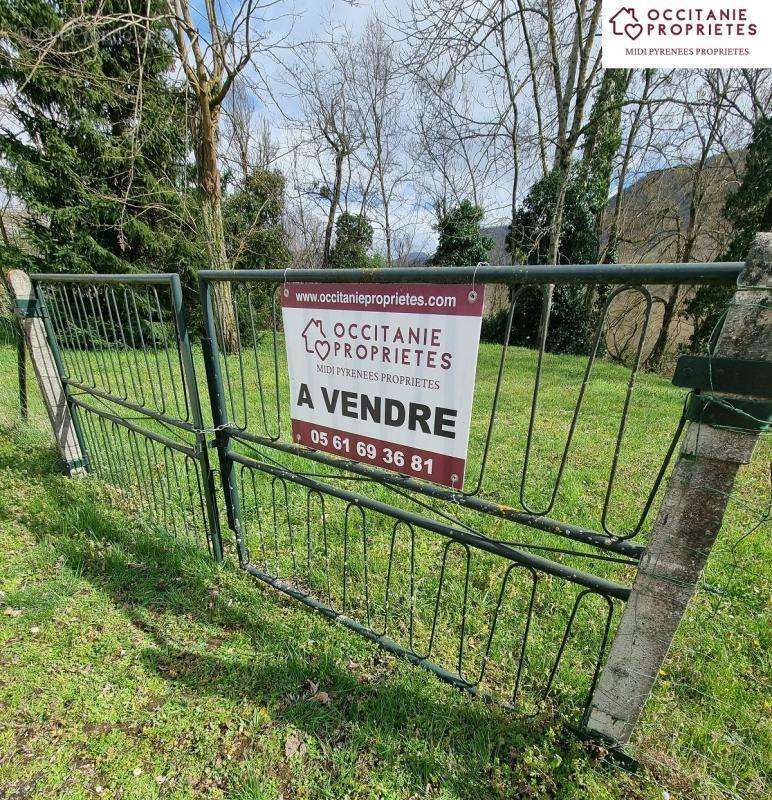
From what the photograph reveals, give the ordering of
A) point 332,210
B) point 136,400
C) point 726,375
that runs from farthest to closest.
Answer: point 332,210 → point 136,400 → point 726,375

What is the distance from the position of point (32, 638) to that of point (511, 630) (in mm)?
2705

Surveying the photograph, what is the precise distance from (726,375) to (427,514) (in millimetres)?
2631

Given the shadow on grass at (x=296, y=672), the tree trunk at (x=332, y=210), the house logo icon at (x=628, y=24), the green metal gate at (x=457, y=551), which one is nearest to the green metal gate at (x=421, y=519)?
the green metal gate at (x=457, y=551)

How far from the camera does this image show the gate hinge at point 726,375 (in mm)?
1025

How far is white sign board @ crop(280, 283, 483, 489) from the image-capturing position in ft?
4.75

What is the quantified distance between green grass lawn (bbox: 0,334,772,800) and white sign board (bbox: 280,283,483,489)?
3.59 feet

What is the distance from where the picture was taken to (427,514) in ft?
11.1

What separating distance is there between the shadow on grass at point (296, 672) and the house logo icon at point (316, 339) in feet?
5.27

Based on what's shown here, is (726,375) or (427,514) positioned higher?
(726,375)

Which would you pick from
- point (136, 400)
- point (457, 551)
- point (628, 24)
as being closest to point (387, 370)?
point (457, 551)

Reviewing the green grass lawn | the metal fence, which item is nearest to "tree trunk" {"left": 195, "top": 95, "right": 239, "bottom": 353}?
the metal fence

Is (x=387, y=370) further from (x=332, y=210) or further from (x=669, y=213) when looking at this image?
(x=332, y=210)

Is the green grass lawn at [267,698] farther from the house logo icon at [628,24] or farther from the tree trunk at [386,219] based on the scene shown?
the tree trunk at [386,219]

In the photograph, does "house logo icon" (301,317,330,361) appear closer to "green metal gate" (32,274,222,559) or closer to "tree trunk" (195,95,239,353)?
"green metal gate" (32,274,222,559)
